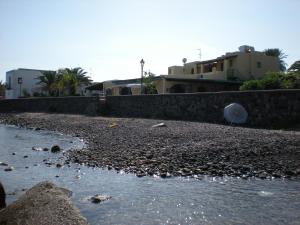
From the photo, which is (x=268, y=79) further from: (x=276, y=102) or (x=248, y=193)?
(x=248, y=193)

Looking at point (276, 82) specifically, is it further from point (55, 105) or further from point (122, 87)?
point (55, 105)

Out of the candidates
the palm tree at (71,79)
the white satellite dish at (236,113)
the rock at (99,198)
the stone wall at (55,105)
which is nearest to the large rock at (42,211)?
the rock at (99,198)

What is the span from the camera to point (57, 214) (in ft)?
22.5

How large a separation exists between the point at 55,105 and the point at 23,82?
109 ft

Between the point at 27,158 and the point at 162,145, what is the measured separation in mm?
6013

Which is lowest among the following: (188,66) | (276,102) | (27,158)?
(27,158)

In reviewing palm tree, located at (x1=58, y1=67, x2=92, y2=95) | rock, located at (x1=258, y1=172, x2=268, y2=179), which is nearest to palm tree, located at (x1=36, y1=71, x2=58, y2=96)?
palm tree, located at (x1=58, y1=67, x2=92, y2=95)

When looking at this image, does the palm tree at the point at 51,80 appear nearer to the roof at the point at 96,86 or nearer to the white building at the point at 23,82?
the white building at the point at 23,82

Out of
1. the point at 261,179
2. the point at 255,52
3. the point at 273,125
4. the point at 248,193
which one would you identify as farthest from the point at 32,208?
the point at 255,52

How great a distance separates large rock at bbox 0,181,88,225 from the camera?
21.8 ft

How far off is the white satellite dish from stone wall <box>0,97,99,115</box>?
18271 mm

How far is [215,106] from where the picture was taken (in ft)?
86.9

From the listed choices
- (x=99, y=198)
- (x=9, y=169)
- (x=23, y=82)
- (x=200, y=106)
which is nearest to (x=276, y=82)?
(x=200, y=106)

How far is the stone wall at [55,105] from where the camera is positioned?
4166 centimetres
